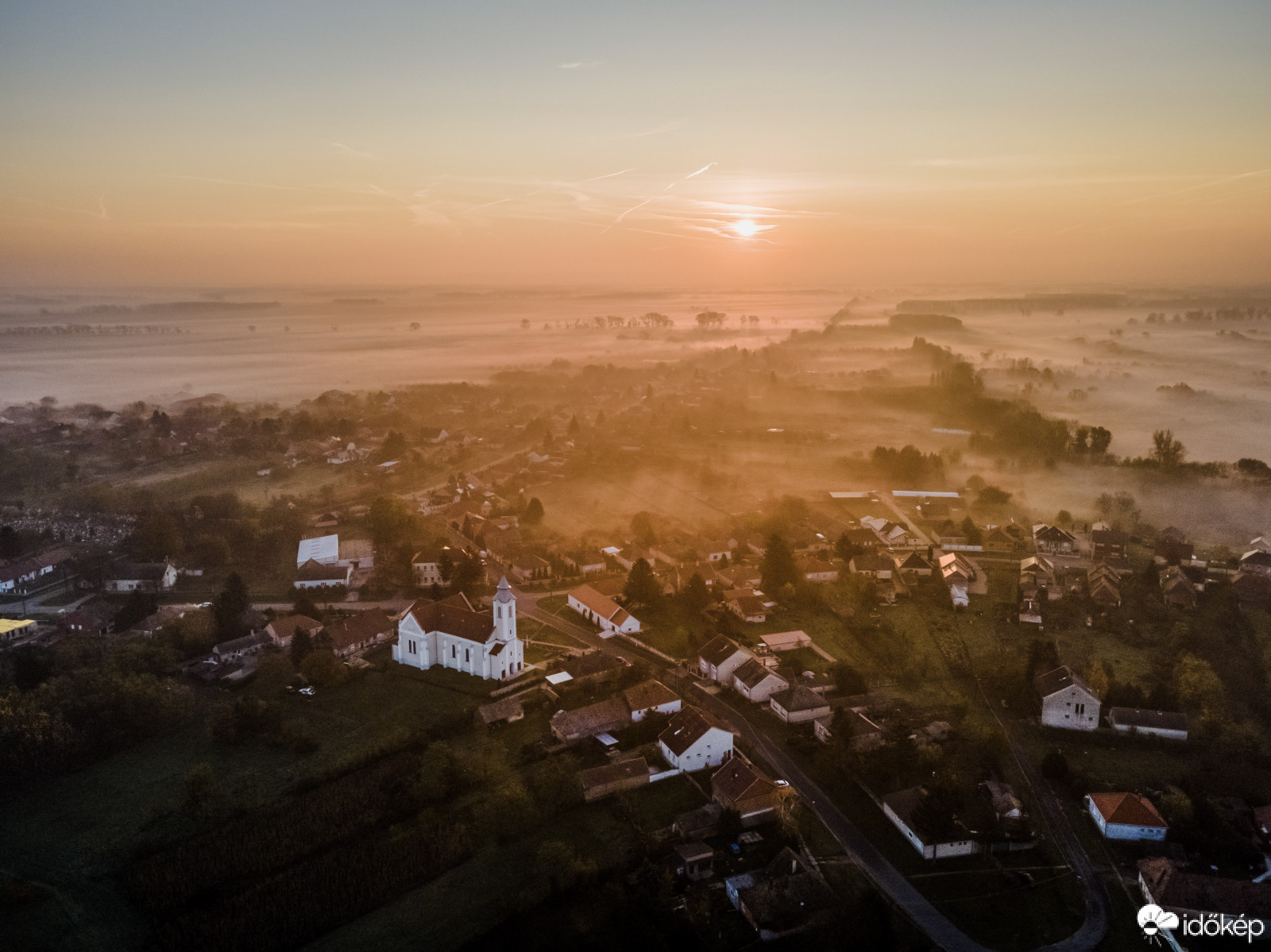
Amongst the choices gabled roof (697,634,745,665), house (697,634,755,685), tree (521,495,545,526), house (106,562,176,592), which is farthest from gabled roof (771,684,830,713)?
house (106,562,176,592)

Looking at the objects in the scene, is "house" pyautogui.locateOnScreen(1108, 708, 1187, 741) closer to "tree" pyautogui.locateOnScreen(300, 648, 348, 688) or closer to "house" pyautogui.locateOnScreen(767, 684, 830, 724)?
"house" pyautogui.locateOnScreen(767, 684, 830, 724)

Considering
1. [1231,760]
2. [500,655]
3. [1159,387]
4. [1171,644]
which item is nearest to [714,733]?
[500,655]

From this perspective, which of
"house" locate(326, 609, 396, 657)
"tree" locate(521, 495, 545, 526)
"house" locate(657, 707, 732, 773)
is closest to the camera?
"house" locate(657, 707, 732, 773)

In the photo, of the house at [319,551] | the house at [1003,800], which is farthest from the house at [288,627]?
the house at [1003,800]

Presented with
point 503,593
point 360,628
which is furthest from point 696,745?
point 360,628

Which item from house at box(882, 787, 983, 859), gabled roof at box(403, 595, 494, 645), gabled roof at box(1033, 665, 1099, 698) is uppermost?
gabled roof at box(403, 595, 494, 645)

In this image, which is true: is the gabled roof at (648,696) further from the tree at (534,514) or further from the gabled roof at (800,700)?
the tree at (534,514)
